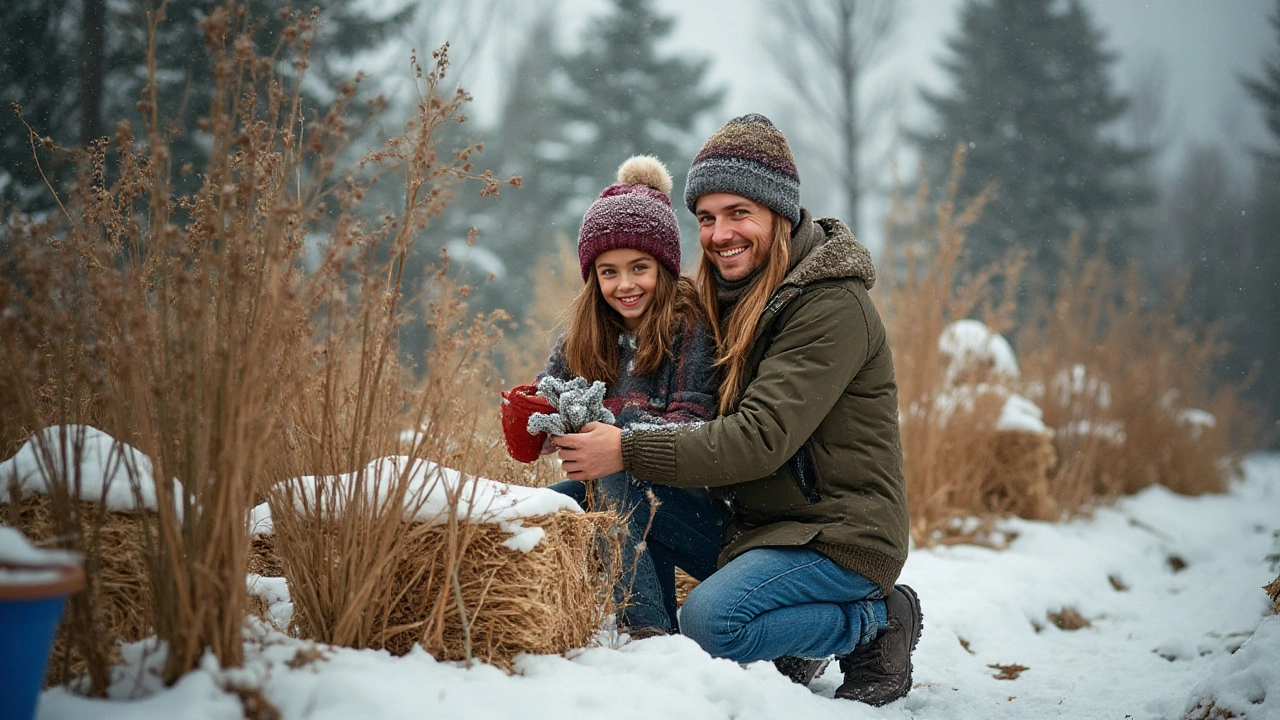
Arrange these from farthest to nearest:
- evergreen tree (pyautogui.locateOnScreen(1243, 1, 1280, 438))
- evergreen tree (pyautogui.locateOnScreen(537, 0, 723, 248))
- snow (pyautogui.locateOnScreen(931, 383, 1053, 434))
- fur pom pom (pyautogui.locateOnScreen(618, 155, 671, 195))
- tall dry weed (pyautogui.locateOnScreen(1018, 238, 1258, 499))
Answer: evergreen tree (pyautogui.locateOnScreen(1243, 1, 1280, 438)), evergreen tree (pyautogui.locateOnScreen(537, 0, 723, 248)), tall dry weed (pyautogui.locateOnScreen(1018, 238, 1258, 499)), snow (pyautogui.locateOnScreen(931, 383, 1053, 434)), fur pom pom (pyautogui.locateOnScreen(618, 155, 671, 195))

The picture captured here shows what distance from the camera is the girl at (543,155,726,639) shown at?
2691 mm

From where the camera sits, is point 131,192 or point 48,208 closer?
point 131,192

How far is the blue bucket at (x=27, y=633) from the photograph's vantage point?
1258 millimetres

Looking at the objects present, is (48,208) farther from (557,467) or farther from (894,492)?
(894,492)

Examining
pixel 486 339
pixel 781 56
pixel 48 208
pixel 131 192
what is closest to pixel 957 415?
pixel 486 339

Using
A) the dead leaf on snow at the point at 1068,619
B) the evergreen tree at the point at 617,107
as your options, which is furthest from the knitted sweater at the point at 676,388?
the evergreen tree at the point at 617,107

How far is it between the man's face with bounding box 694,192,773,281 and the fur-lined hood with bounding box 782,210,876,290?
0.11m

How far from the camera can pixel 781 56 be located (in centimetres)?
1833

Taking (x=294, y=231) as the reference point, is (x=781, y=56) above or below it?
above

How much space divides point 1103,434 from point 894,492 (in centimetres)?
617

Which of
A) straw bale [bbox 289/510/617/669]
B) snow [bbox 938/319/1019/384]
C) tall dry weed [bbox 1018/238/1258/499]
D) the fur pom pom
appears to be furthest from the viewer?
tall dry weed [bbox 1018/238/1258/499]

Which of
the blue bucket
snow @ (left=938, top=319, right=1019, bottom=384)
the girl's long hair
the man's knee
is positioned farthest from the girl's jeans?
snow @ (left=938, top=319, right=1019, bottom=384)

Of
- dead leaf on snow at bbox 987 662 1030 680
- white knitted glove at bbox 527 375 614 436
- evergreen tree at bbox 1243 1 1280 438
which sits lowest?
dead leaf on snow at bbox 987 662 1030 680

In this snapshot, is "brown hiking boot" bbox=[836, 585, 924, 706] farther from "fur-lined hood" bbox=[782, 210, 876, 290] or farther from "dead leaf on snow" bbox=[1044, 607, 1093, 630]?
"dead leaf on snow" bbox=[1044, 607, 1093, 630]
